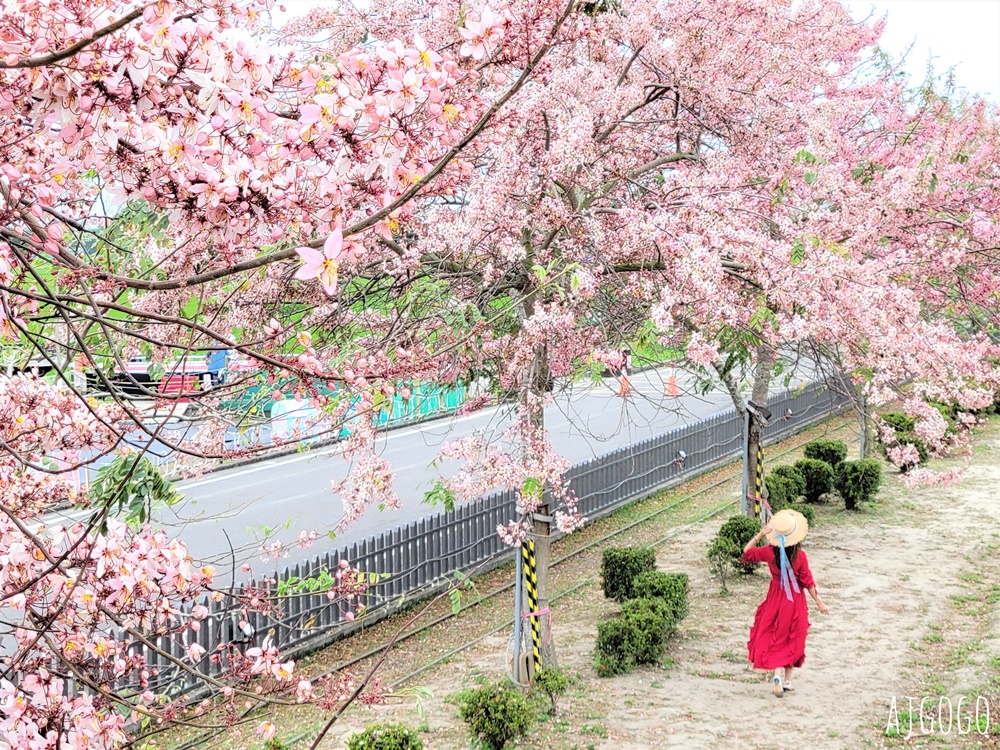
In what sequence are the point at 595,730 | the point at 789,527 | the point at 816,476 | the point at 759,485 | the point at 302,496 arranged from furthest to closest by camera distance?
the point at 302,496
the point at 816,476
the point at 759,485
the point at 789,527
the point at 595,730

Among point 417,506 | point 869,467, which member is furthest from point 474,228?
point 869,467

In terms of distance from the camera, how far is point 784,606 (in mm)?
7238

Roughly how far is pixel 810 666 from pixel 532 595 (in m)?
2.79

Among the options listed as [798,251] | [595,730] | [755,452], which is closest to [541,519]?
[595,730]

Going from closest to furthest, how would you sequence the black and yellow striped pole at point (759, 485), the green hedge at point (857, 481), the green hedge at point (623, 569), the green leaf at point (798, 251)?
the green leaf at point (798, 251) → the green hedge at point (623, 569) → the black and yellow striped pole at point (759, 485) → the green hedge at point (857, 481)

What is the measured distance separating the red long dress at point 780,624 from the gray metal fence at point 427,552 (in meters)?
1.71

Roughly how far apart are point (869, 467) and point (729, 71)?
8.42 meters

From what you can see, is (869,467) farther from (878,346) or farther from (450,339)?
(450,339)

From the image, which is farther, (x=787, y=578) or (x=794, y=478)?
(x=794, y=478)

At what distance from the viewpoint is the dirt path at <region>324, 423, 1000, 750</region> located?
6543mm

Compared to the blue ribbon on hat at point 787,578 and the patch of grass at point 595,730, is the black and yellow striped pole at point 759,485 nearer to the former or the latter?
the blue ribbon on hat at point 787,578

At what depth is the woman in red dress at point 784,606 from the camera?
7.10 metres

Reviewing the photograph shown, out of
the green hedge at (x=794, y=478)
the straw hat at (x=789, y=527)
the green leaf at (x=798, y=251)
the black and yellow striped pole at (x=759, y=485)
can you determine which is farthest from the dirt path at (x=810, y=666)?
the green leaf at (x=798, y=251)

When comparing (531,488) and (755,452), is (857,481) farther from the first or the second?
(531,488)
